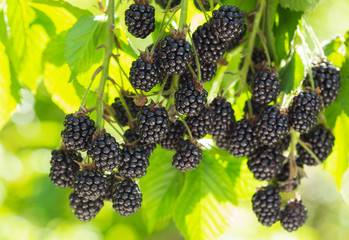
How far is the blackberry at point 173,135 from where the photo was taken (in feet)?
4.28

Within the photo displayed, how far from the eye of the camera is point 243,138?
135 centimetres

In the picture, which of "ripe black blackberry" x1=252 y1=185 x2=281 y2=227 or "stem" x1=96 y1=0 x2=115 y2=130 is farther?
"ripe black blackberry" x1=252 y1=185 x2=281 y2=227

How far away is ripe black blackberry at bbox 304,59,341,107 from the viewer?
4.65ft

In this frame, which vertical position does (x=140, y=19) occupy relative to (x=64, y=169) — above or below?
above

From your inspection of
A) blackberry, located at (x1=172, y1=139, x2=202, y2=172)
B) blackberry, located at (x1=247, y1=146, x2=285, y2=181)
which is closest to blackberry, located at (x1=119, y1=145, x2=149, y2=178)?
blackberry, located at (x1=172, y1=139, x2=202, y2=172)

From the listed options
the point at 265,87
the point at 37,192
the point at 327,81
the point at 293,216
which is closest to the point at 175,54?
the point at 265,87

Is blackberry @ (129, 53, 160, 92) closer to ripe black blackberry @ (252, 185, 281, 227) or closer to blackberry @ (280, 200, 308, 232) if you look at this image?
ripe black blackberry @ (252, 185, 281, 227)

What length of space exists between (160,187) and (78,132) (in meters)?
0.65

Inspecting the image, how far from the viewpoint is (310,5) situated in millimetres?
1343

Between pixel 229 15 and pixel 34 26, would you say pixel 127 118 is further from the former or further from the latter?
pixel 34 26

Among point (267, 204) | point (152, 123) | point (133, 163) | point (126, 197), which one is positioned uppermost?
point (152, 123)

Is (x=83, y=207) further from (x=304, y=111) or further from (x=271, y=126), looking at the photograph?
(x=304, y=111)

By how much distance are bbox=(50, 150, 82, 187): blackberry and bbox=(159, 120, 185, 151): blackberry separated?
0.28 metres

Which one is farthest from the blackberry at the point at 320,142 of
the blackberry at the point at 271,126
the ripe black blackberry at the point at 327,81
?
the blackberry at the point at 271,126
